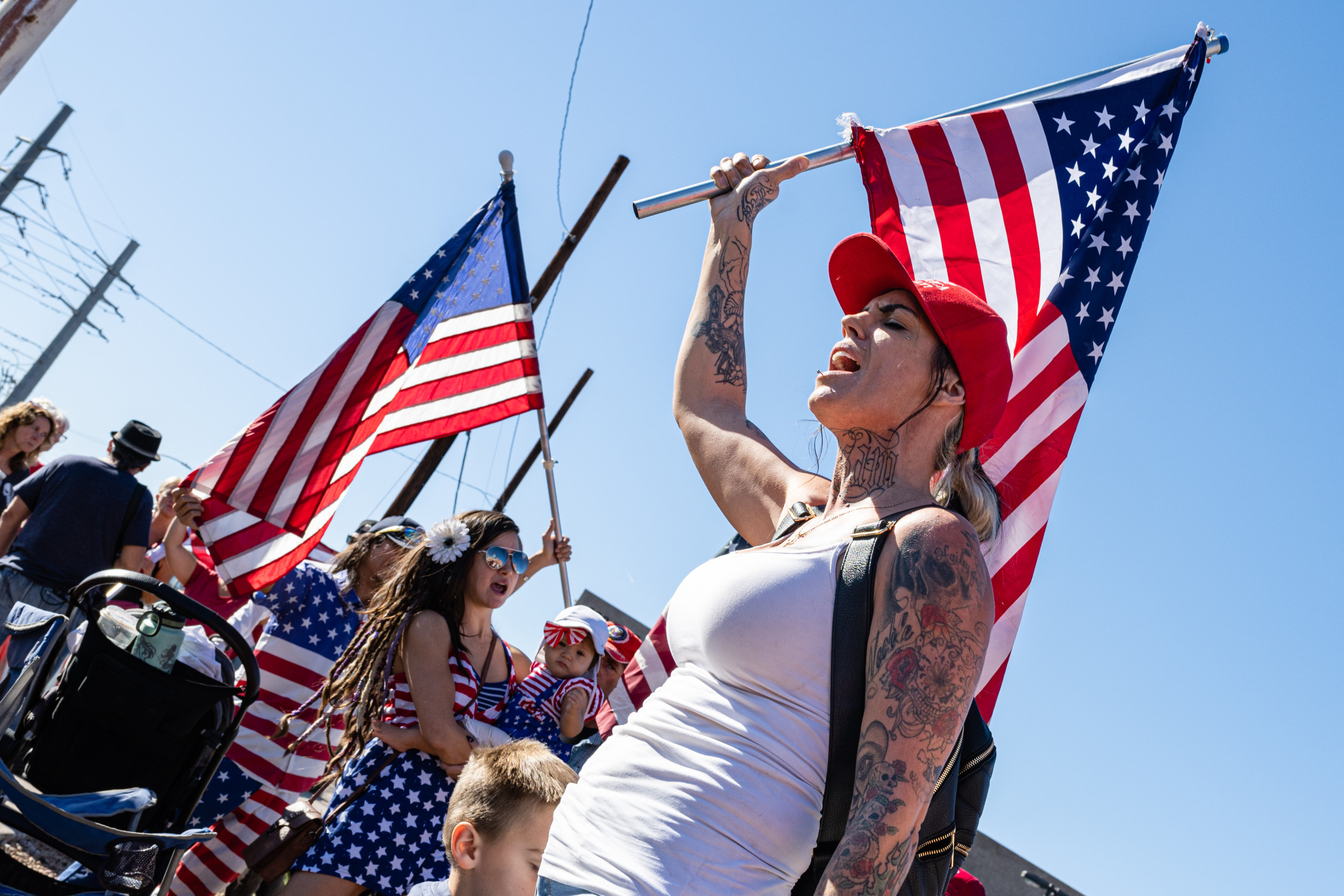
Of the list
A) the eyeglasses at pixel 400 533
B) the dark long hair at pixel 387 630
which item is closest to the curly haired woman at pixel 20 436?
the eyeglasses at pixel 400 533

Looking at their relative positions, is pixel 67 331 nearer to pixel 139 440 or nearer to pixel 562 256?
pixel 562 256

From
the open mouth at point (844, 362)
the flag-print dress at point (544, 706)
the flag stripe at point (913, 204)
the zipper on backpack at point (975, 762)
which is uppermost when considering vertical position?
the flag stripe at point (913, 204)

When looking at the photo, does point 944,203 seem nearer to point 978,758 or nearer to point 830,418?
point 830,418

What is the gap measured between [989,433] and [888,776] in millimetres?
834

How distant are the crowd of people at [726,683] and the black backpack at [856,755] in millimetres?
11

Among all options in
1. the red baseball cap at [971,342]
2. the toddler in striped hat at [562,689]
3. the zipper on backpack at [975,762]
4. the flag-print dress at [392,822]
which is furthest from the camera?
the toddler in striped hat at [562,689]

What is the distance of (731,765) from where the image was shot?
165cm

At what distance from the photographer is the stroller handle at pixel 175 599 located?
3283 millimetres

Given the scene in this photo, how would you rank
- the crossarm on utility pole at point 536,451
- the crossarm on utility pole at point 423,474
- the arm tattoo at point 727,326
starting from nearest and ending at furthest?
the arm tattoo at point 727,326
the crossarm on utility pole at point 423,474
the crossarm on utility pole at point 536,451

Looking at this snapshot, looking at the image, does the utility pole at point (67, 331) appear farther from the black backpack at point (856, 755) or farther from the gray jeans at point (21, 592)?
the black backpack at point (856, 755)

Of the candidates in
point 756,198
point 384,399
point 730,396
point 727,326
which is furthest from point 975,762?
point 384,399

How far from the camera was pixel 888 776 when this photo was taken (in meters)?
1.57

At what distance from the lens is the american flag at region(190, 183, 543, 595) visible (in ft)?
18.9

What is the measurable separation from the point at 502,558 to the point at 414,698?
72 cm
